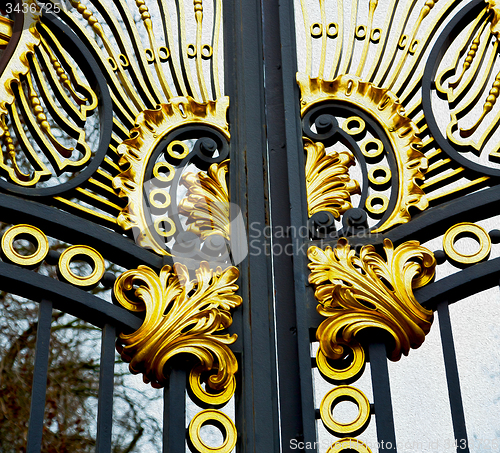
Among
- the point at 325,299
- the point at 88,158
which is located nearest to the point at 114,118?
the point at 88,158

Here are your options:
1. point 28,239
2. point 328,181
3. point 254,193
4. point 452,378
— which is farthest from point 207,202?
point 452,378

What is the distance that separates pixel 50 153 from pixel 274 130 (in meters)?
0.46

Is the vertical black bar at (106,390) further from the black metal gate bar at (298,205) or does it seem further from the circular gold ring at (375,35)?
the circular gold ring at (375,35)

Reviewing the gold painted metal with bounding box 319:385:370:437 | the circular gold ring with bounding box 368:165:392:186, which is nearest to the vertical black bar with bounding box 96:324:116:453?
the gold painted metal with bounding box 319:385:370:437

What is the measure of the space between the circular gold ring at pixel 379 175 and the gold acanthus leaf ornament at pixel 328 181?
0.12 feet

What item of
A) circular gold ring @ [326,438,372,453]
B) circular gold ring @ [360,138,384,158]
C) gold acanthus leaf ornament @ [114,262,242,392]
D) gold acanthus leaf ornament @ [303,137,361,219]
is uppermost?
circular gold ring @ [360,138,384,158]

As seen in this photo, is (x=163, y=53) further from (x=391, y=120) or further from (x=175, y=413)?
(x=175, y=413)

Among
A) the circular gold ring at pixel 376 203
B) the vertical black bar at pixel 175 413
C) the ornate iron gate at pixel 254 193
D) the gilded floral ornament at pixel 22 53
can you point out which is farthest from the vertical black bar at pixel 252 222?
the gilded floral ornament at pixel 22 53

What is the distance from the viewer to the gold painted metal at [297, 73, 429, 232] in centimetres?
182

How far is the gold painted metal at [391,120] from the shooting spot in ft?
5.98

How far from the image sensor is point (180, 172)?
6.13 ft

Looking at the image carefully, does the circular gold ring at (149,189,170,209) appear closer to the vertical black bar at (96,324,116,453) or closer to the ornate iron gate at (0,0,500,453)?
the ornate iron gate at (0,0,500,453)

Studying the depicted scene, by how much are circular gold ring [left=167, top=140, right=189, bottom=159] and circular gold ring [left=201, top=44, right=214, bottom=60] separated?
24 cm

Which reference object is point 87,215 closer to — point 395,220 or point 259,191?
point 259,191
